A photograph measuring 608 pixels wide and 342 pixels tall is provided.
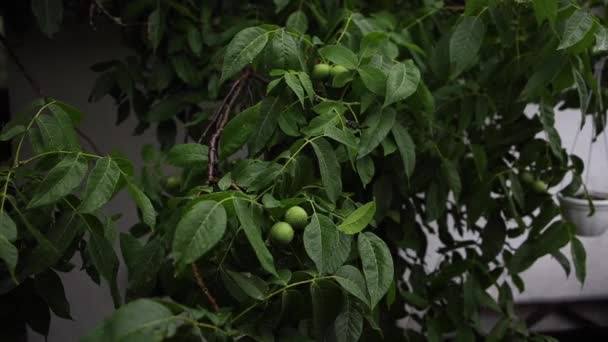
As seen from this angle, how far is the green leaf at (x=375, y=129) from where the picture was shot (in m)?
1.18

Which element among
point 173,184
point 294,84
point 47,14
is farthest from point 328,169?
point 47,14

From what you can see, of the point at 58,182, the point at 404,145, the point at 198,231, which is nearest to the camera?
the point at 198,231

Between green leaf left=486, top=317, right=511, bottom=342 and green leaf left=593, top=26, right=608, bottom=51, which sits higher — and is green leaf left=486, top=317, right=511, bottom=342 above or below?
below

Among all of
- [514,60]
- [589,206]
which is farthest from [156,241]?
[589,206]

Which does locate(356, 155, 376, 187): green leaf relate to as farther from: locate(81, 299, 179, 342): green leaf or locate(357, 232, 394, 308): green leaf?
locate(81, 299, 179, 342): green leaf

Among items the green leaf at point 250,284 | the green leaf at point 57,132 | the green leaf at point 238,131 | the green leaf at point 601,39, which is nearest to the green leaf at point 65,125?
the green leaf at point 57,132

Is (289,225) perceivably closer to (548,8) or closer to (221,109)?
(221,109)

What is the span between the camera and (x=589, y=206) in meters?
1.64

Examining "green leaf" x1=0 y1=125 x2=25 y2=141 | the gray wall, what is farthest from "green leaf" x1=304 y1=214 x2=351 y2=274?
the gray wall

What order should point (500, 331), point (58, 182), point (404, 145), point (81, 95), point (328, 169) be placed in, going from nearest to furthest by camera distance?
1. point (58, 182)
2. point (328, 169)
3. point (404, 145)
4. point (500, 331)
5. point (81, 95)

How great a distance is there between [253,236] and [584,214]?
1109mm

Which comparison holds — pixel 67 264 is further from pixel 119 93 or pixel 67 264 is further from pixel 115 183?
pixel 119 93

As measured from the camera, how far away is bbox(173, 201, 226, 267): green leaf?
0.81 metres

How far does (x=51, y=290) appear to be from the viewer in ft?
3.38
